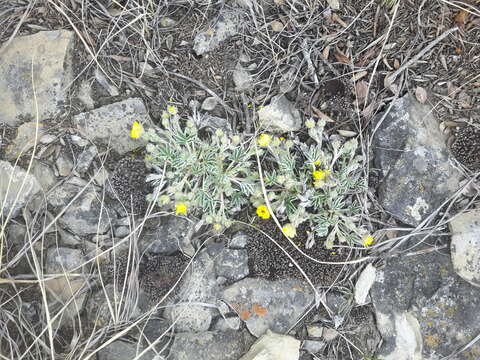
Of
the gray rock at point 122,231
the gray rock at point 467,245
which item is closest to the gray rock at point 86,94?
the gray rock at point 122,231

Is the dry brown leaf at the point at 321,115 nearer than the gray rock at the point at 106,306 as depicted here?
No

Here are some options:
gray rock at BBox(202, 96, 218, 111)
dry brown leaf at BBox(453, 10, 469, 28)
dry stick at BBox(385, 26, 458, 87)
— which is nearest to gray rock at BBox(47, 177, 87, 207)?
gray rock at BBox(202, 96, 218, 111)

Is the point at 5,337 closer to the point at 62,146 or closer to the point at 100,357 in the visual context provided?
the point at 100,357

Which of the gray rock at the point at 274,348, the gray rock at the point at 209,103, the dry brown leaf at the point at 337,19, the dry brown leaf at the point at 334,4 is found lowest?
the gray rock at the point at 274,348

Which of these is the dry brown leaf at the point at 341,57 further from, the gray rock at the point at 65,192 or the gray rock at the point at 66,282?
the gray rock at the point at 66,282

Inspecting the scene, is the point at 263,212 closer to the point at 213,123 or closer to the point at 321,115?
the point at 213,123

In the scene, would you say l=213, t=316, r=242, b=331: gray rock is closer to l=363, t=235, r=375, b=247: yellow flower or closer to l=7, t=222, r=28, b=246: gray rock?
l=363, t=235, r=375, b=247: yellow flower
